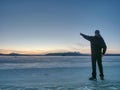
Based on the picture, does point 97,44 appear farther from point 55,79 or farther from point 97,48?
point 55,79

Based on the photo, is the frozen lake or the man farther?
the man

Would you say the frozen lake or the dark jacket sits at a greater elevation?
the dark jacket

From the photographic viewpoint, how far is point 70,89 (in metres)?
7.36

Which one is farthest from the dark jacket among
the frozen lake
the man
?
the frozen lake

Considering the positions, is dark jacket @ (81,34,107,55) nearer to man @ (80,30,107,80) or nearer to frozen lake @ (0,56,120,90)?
man @ (80,30,107,80)

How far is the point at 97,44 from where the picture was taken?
9969mm

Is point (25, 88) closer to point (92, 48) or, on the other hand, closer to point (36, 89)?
point (36, 89)

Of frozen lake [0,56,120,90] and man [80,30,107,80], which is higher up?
man [80,30,107,80]

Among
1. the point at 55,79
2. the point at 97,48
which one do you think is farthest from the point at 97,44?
the point at 55,79

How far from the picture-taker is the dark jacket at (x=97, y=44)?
32.5 feet

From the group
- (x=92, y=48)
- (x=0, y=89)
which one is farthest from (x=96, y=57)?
(x=0, y=89)

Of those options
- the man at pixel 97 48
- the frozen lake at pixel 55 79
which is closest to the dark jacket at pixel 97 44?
the man at pixel 97 48

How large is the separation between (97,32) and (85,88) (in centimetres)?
301

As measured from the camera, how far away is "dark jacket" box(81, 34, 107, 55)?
9914mm
